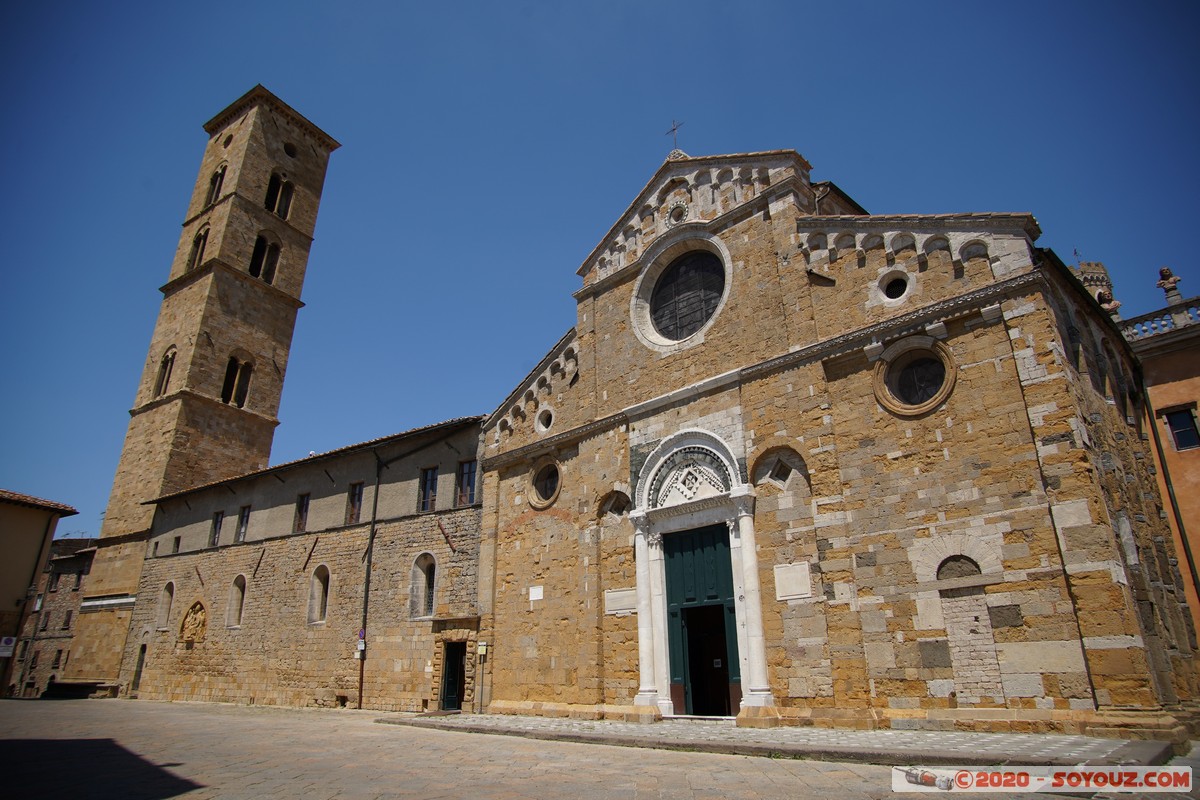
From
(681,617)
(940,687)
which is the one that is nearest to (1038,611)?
(940,687)

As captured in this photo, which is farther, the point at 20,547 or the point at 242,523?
the point at 242,523

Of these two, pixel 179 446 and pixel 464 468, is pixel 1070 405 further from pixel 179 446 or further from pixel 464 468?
pixel 179 446

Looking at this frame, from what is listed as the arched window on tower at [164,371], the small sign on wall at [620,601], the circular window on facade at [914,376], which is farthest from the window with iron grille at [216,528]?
the circular window on facade at [914,376]

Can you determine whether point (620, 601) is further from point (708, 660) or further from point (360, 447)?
point (360, 447)

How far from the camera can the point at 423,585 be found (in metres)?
20.2

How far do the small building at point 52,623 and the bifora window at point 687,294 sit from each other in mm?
29889

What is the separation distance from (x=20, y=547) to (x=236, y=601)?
668 cm

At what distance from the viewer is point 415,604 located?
65.5 ft

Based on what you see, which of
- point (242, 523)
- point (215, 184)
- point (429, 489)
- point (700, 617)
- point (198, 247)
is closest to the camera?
point (700, 617)

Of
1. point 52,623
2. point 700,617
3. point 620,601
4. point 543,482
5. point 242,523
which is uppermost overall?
point 242,523

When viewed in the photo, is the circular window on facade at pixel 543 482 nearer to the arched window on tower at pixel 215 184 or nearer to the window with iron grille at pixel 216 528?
the window with iron grille at pixel 216 528

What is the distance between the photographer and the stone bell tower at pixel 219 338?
3033 centimetres

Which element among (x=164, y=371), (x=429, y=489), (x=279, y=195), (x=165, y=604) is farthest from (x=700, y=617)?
(x=279, y=195)

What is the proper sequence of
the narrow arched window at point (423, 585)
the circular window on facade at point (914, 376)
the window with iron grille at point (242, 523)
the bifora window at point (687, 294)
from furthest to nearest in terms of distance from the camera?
the window with iron grille at point (242, 523)
the narrow arched window at point (423, 585)
the bifora window at point (687, 294)
the circular window on facade at point (914, 376)
